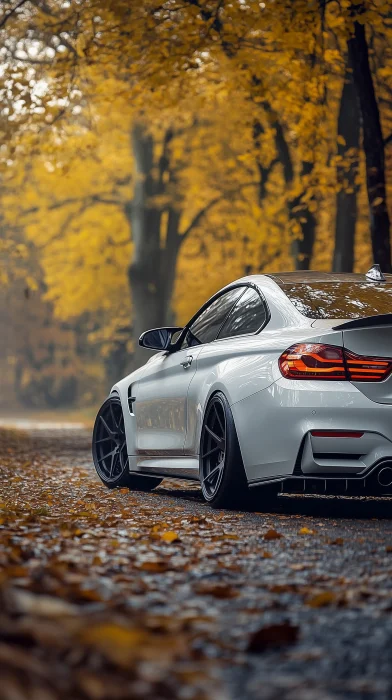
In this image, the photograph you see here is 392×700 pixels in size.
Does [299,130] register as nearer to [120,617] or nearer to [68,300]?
[120,617]

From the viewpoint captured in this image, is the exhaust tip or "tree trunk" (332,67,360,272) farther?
"tree trunk" (332,67,360,272)

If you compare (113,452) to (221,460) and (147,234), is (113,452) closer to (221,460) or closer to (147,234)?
(221,460)

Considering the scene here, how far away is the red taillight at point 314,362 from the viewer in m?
7.57

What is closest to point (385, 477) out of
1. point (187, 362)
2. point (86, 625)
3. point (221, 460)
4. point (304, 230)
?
point (221, 460)

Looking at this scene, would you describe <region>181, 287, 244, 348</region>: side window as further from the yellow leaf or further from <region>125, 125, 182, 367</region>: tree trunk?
<region>125, 125, 182, 367</region>: tree trunk

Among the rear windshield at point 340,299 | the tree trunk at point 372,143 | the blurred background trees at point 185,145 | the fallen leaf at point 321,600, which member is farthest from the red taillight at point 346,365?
the tree trunk at point 372,143

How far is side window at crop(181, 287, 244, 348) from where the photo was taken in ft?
30.0

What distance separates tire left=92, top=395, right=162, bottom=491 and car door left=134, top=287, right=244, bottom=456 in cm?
45

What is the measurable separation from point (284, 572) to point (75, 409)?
61.7 meters

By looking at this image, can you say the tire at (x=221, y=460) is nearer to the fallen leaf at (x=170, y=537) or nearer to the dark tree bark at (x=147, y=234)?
the fallen leaf at (x=170, y=537)

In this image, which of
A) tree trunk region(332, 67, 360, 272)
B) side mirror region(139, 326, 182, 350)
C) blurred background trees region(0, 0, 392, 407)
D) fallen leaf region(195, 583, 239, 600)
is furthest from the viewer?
tree trunk region(332, 67, 360, 272)

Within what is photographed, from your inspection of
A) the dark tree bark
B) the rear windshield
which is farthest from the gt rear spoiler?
the dark tree bark

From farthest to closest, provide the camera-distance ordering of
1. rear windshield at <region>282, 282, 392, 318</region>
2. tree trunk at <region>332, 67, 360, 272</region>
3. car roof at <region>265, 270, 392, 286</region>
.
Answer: tree trunk at <region>332, 67, 360, 272</region>, car roof at <region>265, 270, 392, 286</region>, rear windshield at <region>282, 282, 392, 318</region>

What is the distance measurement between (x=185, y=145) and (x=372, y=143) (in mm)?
16337
